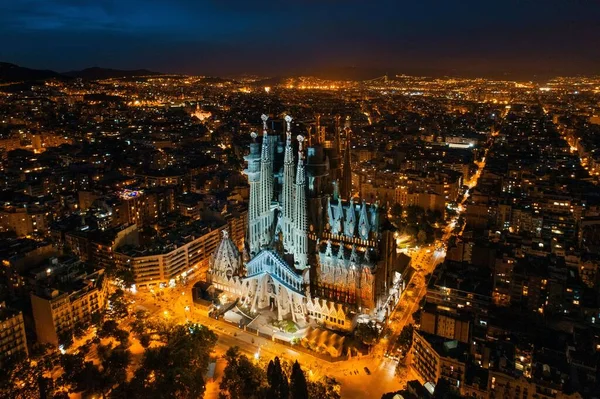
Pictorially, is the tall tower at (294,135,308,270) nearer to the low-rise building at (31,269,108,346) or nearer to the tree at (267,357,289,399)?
the tree at (267,357,289,399)

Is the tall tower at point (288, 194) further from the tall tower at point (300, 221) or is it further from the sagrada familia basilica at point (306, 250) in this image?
the tall tower at point (300, 221)

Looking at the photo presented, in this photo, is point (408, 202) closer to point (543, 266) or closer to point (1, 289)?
point (543, 266)

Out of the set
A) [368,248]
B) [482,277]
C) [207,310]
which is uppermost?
[368,248]

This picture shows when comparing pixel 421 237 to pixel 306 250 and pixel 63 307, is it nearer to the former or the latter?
pixel 306 250

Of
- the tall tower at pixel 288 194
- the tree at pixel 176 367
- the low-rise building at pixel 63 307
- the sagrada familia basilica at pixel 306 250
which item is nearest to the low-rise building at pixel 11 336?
the low-rise building at pixel 63 307

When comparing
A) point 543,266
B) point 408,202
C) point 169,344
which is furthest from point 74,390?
point 408,202

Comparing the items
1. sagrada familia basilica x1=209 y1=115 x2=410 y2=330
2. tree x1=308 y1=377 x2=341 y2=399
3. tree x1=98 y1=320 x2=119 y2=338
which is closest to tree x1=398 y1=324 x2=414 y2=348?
sagrada familia basilica x1=209 y1=115 x2=410 y2=330

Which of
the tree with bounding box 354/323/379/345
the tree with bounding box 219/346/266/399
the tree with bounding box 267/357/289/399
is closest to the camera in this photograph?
the tree with bounding box 267/357/289/399
